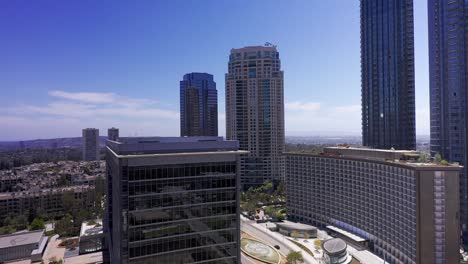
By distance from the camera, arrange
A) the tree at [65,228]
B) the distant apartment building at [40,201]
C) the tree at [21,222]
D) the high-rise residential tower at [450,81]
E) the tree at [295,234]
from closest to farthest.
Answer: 1. the tree at [295,234]
2. the high-rise residential tower at [450,81]
3. the tree at [65,228]
4. the tree at [21,222]
5. the distant apartment building at [40,201]

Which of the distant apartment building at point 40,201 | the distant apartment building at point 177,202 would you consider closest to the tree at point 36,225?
the distant apartment building at point 40,201

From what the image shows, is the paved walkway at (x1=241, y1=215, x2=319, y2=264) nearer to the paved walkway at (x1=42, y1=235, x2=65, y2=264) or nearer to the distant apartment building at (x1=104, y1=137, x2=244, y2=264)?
the distant apartment building at (x1=104, y1=137, x2=244, y2=264)

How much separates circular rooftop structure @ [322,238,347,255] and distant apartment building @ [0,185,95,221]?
82.2 metres

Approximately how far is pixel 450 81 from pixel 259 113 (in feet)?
213

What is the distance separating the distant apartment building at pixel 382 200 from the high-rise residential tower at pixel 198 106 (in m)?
107

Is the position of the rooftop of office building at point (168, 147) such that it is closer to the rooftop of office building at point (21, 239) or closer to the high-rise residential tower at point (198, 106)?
the rooftop of office building at point (21, 239)

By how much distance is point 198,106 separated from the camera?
18738 cm

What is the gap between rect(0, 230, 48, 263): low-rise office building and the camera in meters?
62.8

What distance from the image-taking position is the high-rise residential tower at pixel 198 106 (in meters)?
186

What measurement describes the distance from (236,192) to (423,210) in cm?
3008

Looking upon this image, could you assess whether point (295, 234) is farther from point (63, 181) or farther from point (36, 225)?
point (63, 181)

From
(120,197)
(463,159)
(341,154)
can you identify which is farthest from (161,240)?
(463,159)

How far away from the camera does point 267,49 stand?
124812mm

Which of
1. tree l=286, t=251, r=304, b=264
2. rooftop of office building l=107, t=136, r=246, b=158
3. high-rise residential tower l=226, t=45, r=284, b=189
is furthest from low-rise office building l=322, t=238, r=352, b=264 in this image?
high-rise residential tower l=226, t=45, r=284, b=189
